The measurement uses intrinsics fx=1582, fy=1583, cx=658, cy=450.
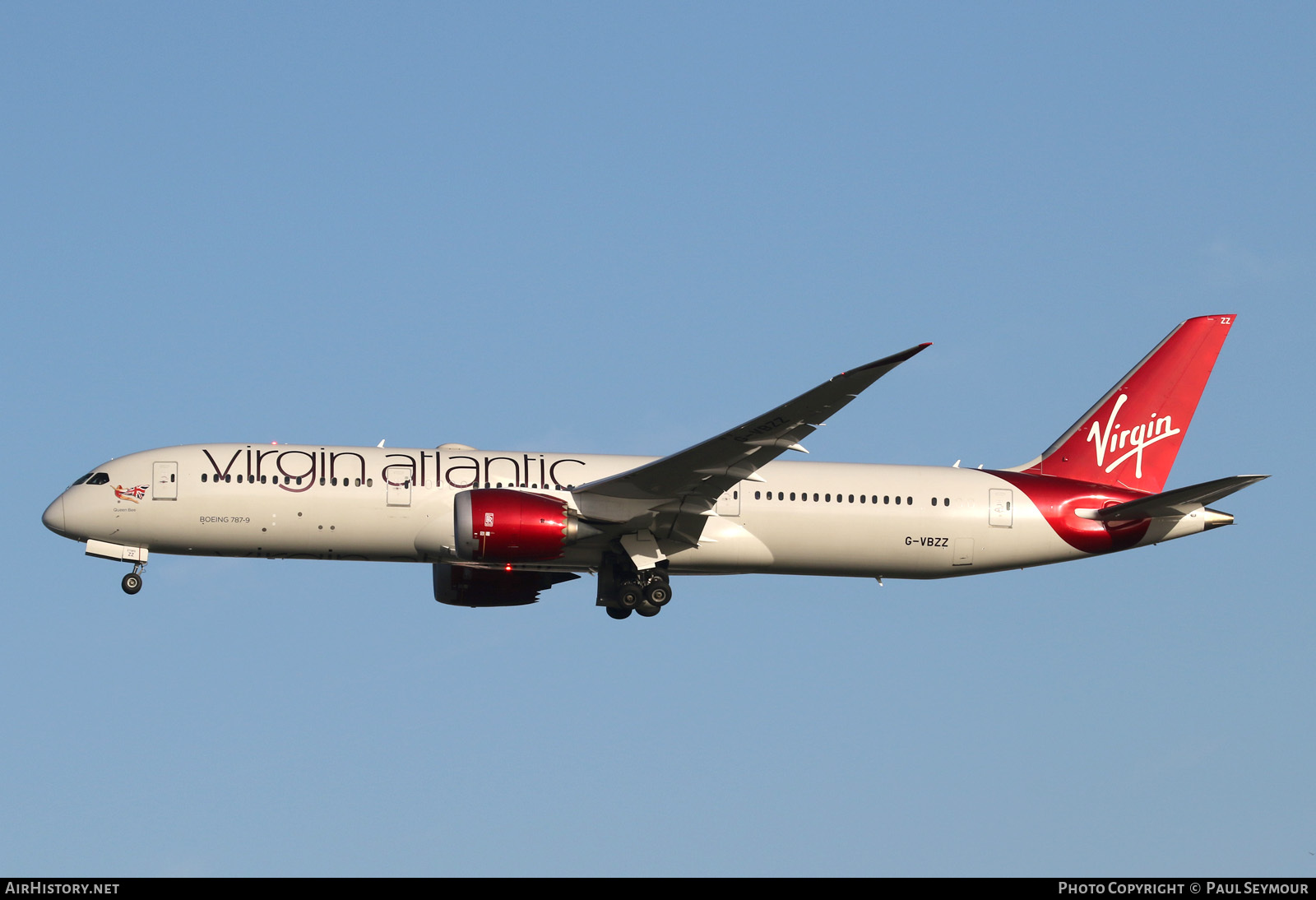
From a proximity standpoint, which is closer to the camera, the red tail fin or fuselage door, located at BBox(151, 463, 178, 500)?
fuselage door, located at BBox(151, 463, 178, 500)

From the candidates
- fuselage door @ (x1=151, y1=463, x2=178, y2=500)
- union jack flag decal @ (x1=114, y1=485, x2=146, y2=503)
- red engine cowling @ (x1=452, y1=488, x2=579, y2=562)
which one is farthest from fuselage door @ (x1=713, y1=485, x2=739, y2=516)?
union jack flag decal @ (x1=114, y1=485, x2=146, y2=503)

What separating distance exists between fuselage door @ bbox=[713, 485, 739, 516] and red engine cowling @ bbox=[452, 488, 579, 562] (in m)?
4.04

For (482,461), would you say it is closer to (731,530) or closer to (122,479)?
(731,530)

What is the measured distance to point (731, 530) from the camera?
3931 centimetres

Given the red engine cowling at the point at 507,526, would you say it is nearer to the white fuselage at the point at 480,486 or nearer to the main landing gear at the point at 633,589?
the white fuselage at the point at 480,486

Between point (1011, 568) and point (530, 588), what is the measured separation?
42.2 feet

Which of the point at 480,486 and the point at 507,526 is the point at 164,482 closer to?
the point at 480,486

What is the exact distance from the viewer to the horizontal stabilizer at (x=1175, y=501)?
37.4m

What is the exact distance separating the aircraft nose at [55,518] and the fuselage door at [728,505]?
16124 mm

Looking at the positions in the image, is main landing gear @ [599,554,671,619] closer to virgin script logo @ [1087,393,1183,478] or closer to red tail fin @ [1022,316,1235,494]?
red tail fin @ [1022,316,1235,494]

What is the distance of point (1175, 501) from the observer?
39375mm

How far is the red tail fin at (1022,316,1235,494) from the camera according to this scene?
4312 cm

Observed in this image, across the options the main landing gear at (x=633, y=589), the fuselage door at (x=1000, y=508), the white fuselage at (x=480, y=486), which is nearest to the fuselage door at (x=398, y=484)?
the white fuselage at (x=480, y=486)

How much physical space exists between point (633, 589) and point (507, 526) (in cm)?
436
